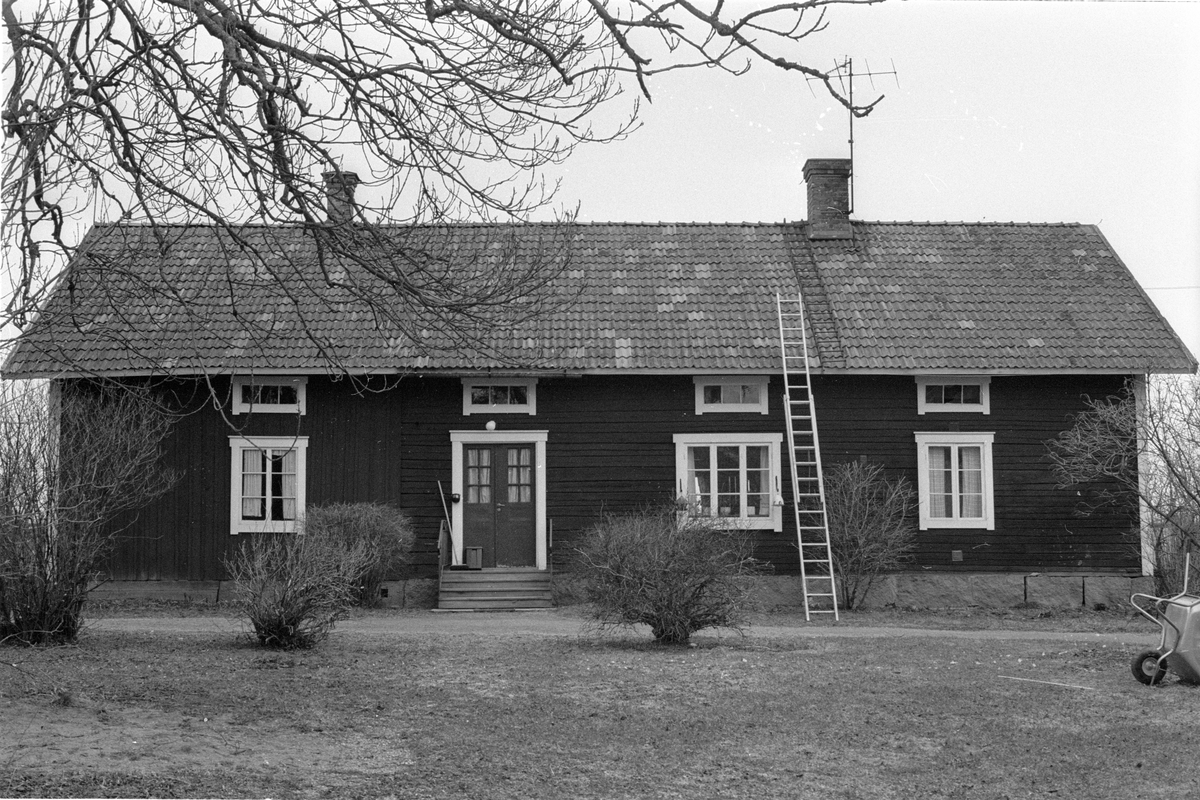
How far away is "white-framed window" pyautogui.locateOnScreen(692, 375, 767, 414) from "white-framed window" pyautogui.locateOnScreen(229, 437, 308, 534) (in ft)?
21.3

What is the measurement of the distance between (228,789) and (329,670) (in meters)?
4.15

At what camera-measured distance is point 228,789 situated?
704 centimetres

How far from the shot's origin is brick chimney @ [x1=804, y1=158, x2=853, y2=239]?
78.6 feet

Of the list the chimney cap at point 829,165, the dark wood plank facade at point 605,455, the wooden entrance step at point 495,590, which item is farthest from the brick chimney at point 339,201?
the chimney cap at point 829,165

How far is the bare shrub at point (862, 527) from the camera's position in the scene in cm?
1975

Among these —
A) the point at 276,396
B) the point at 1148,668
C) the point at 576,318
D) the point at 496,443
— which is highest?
the point at 576,318

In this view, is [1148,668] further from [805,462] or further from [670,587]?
[805,462]

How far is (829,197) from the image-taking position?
24.1 m

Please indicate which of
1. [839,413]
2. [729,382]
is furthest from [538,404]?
[839,413]

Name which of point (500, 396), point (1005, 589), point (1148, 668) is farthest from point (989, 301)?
point (1148, 668)

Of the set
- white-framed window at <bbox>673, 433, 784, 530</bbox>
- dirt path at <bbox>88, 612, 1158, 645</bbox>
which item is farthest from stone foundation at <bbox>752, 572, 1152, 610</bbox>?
dirt path at <bbox>88, 612, 1158, 645</bbox>

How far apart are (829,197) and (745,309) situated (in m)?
3.63

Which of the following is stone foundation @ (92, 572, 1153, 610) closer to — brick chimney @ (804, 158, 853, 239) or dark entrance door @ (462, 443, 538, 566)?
dark entrance door @ (462, 443, 538, 566)

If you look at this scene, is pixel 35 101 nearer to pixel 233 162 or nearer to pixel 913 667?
pixel 233 162
